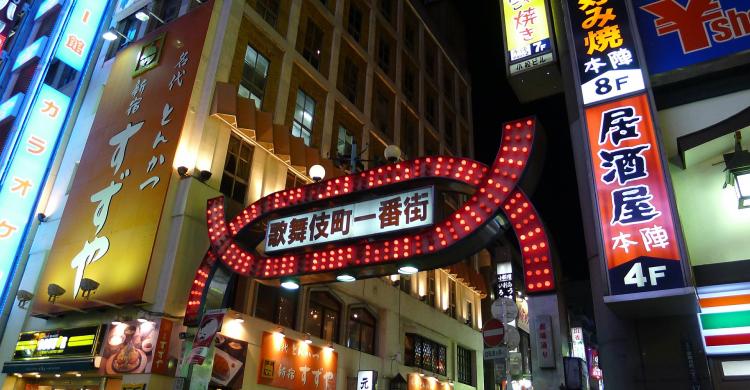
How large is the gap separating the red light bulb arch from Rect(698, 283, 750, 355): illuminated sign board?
102 inches

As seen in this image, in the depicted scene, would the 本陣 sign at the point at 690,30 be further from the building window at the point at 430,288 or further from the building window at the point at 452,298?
the building window at the point at 452,298

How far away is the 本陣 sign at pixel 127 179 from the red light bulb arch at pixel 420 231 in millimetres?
3449

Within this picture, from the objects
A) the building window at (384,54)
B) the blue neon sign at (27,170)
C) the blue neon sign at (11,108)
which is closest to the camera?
the blue neon sign at (27,170)

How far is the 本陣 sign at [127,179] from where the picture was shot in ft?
53.6

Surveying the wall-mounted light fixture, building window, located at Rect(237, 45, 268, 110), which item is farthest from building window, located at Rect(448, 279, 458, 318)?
the wall-mounted light fixture

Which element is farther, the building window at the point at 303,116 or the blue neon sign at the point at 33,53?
the building window at the point at 303,116

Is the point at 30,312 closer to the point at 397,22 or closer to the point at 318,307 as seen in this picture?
the point at 318,307

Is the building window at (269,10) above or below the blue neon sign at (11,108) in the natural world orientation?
above

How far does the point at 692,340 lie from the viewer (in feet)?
28.6

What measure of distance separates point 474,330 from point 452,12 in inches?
1137

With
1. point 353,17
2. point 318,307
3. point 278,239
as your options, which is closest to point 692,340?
point 278,239

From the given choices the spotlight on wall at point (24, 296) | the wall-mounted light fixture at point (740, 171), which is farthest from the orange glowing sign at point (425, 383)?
the wall-mounted light fixture at point (740, 171)

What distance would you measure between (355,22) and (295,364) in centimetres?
2020

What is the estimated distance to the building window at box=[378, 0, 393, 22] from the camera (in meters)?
33.6
